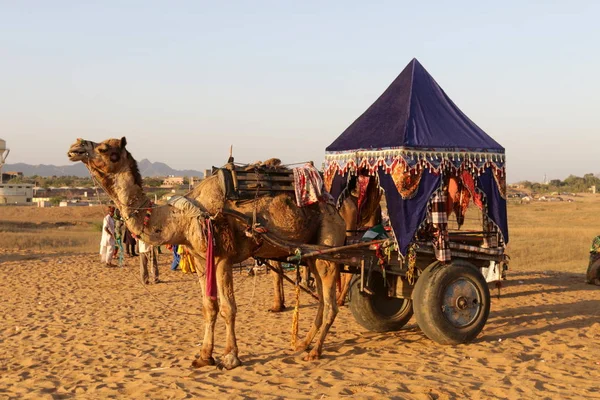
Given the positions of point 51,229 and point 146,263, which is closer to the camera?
point 146,263

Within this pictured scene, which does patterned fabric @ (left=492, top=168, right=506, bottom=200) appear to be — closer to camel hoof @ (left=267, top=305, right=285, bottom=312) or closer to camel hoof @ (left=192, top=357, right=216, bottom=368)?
camel hoof @ (left=267, top=305, right=285, bottom=312)

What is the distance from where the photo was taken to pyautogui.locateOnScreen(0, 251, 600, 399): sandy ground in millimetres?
6805

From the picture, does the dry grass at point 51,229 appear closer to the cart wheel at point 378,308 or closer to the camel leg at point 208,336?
the cart wheel at point 378,308

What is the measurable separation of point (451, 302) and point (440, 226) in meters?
1.03

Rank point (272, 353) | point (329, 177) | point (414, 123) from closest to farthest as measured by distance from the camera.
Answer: point (272, 353) < point (414, 123) < point (329, 177)

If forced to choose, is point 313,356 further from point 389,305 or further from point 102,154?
point 102,154

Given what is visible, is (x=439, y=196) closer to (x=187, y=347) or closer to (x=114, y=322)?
(x=187, y=347)

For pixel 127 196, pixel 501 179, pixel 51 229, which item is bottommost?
pixel 51 229

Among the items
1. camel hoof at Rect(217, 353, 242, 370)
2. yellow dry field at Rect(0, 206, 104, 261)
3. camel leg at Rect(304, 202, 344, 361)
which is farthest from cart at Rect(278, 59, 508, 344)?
yellow dry field at Rect(0, 206, 104, 261)

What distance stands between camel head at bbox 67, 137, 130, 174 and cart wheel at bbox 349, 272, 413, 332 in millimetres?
4210

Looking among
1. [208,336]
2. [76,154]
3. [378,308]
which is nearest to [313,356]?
[208,336]

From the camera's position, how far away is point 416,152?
8609 mm

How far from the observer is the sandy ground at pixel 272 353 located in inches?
268

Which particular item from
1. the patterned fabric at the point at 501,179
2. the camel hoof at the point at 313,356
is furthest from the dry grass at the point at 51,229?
the patterned fabric at the point at 501,179
